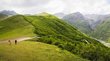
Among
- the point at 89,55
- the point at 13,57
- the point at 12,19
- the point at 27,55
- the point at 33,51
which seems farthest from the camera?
the point at 12,19

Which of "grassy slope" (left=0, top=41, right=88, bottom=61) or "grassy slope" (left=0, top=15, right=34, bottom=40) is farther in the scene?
"grassy slope" (left=0, top=15, right=34, bottom=40)

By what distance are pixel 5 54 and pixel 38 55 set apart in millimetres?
10131

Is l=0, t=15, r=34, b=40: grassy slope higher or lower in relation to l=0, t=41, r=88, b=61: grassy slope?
higher

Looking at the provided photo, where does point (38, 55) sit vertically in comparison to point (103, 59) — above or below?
above

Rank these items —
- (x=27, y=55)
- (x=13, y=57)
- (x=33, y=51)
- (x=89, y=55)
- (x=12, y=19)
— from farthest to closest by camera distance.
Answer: (x=12, y=19) → (x=89, y=55) → (x=33, y=51) → (x=27, y=55) → (x=13, y=57)

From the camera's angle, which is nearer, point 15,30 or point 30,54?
point 30,54

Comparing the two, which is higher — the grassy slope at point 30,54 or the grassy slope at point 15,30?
the grassy slope at point 15,30

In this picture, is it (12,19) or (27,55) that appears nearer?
(27,55)

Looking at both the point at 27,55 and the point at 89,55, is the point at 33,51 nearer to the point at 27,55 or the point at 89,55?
the point at 27,55

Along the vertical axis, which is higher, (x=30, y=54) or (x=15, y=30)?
(x=15, y=30)

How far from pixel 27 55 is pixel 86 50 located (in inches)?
1523

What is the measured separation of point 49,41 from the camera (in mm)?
103375

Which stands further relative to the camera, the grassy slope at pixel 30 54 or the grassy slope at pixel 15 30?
the grassy slope at pixel 15 30

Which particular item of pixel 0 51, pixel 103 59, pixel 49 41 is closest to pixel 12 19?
pixel 49 41
